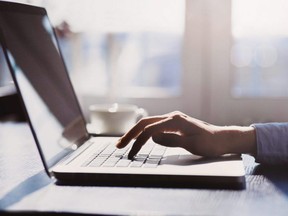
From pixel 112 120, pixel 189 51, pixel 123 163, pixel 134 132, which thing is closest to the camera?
pixel 123 163

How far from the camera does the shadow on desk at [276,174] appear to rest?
0.70 m

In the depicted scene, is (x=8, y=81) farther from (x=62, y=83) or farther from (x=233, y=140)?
(x=233, y=140)

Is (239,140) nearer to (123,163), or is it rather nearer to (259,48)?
(123,163)

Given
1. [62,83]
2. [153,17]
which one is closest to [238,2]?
[153,17]

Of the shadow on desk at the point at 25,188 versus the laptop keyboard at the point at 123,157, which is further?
the laptop keyboard at the point at 123,157

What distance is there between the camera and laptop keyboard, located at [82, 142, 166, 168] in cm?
75

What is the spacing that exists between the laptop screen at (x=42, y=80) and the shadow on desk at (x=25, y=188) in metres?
0.03

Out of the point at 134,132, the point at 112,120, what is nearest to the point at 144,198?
the point at 134,132

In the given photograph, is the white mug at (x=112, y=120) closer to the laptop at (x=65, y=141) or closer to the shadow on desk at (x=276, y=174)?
the laptop at (x=65, y=141)

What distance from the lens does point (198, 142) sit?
812mm

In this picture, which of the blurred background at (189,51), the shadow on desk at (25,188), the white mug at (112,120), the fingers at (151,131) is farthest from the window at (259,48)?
the shadow on desk at (25,188)

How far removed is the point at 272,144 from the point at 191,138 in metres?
0.15

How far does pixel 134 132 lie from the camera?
0.86m

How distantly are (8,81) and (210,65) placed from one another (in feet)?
2.25
